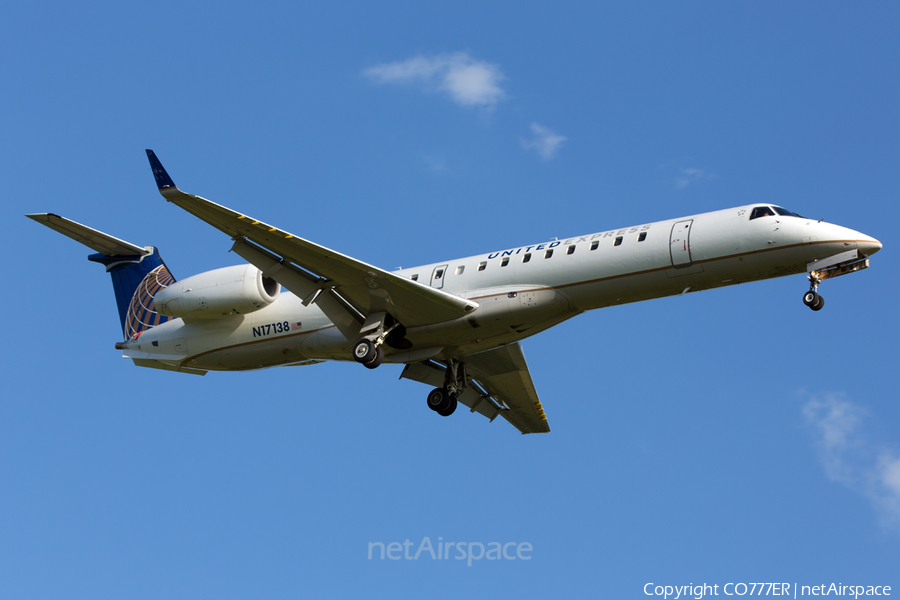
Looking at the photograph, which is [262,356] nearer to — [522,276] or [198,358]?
[198,358]

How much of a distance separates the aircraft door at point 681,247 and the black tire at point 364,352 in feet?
21.7

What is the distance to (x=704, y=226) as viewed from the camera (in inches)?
722

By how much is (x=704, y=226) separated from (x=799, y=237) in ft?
5.96

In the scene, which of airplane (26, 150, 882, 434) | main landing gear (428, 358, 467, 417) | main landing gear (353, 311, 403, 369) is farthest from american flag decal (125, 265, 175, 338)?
main landing gear (428, 358, 467, 417)

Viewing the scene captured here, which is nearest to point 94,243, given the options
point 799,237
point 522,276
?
point 522,276

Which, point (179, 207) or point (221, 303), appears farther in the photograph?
point (221, 303)

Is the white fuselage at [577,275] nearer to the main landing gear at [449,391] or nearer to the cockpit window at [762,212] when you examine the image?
the cockpit window at [762,212]

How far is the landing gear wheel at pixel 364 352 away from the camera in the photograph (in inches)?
774

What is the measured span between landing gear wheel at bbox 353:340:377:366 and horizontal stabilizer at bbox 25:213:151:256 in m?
7.96

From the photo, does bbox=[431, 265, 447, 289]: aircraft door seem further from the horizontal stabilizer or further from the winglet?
the horizontal stabilizer

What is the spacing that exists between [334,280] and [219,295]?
10.4 ft

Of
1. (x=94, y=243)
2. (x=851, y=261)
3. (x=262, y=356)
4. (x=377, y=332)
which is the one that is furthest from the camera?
(x=94, y=243)

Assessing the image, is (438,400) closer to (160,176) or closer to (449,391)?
(449,391)

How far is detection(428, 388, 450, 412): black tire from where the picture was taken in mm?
22031
